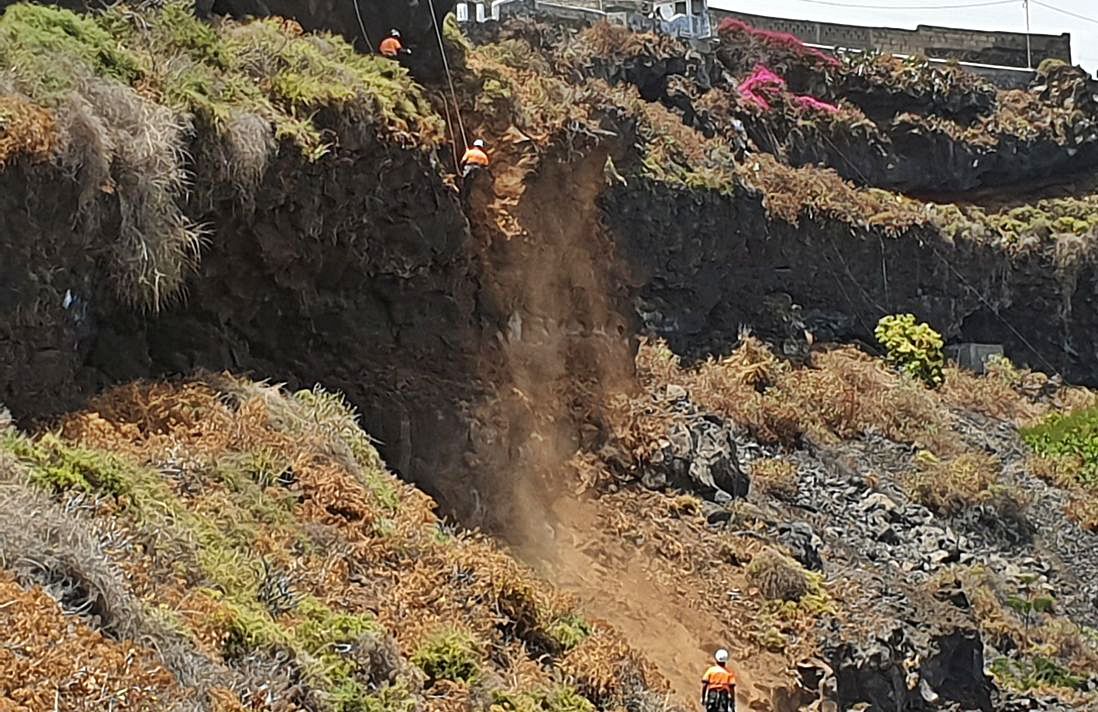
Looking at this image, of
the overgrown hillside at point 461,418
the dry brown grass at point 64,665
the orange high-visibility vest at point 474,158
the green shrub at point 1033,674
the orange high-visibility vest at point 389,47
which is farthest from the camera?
the green shrub at point 1033,674

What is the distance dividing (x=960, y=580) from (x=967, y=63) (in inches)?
979

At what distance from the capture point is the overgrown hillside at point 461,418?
30.4ft

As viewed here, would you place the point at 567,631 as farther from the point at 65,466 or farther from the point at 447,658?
the point at 65,466

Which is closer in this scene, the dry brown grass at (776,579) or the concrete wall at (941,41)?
the dry brown grass at (776,579)

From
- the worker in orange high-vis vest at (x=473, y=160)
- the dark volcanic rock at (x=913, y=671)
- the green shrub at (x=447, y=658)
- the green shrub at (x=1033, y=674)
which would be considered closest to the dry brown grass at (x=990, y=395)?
the green shrub at (x=1033, y=674)

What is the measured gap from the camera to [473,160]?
51.4ft

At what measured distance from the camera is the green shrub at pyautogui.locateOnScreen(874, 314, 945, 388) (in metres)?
29.3

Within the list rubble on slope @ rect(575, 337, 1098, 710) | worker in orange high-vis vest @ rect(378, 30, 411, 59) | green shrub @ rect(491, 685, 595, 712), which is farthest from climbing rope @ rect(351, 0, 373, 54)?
green shrub @ rect(491, 685, 595, 712)

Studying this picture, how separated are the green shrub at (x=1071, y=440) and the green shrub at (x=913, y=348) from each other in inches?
84.3

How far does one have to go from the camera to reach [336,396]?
1379 cm

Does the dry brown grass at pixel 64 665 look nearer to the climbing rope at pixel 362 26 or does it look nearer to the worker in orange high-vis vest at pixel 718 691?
the worker in orange high-vis vest at pixel 718 691

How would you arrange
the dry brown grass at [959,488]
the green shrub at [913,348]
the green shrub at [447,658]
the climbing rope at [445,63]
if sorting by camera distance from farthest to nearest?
the green shrub at [913,348] → the dry brown grass at [959,488] → the climbing rope at [445,63] → the green shrub at [447,658]

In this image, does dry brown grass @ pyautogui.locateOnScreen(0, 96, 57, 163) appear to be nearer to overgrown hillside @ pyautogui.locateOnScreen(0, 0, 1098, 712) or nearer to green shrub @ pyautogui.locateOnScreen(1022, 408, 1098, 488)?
overgrown hillside @ pyautogui.locateOnScreen(0, 0, 1098, 712)

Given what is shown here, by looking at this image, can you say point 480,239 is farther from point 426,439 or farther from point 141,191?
point 141,191
